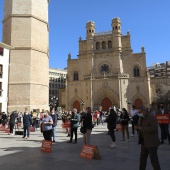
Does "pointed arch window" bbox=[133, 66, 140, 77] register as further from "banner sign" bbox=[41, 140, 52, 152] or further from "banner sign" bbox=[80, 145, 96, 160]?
"banner sign" bbox=[80, 145, 96, 160]

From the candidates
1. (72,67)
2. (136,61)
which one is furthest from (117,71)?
(72,67)

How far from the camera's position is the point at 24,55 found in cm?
2353

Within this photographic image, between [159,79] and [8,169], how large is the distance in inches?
2419

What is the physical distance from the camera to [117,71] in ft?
139

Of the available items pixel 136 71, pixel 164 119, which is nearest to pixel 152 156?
pixel 164 119

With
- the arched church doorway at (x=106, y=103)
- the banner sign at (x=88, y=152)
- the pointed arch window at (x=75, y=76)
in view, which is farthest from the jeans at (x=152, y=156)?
the pointed arch window at (x=75, y=76)

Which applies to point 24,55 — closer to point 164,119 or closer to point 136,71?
point 164,119

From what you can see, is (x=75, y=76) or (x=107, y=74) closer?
(x=107, y=74)

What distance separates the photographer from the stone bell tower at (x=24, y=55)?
2333 centimetres

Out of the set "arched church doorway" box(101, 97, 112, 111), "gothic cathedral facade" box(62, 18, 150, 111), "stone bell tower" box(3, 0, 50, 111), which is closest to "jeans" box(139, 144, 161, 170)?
"stone bell tower" box(3, 0, 50, 111)

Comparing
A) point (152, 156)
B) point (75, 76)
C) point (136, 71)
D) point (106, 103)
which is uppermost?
point (136, 71)

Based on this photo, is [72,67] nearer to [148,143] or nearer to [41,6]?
[41,6]

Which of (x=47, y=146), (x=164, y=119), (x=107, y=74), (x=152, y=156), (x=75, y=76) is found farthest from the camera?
(x=75, y=76)

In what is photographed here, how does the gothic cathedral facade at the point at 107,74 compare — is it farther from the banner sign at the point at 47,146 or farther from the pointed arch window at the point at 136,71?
the banner sign at the point at 47,146
